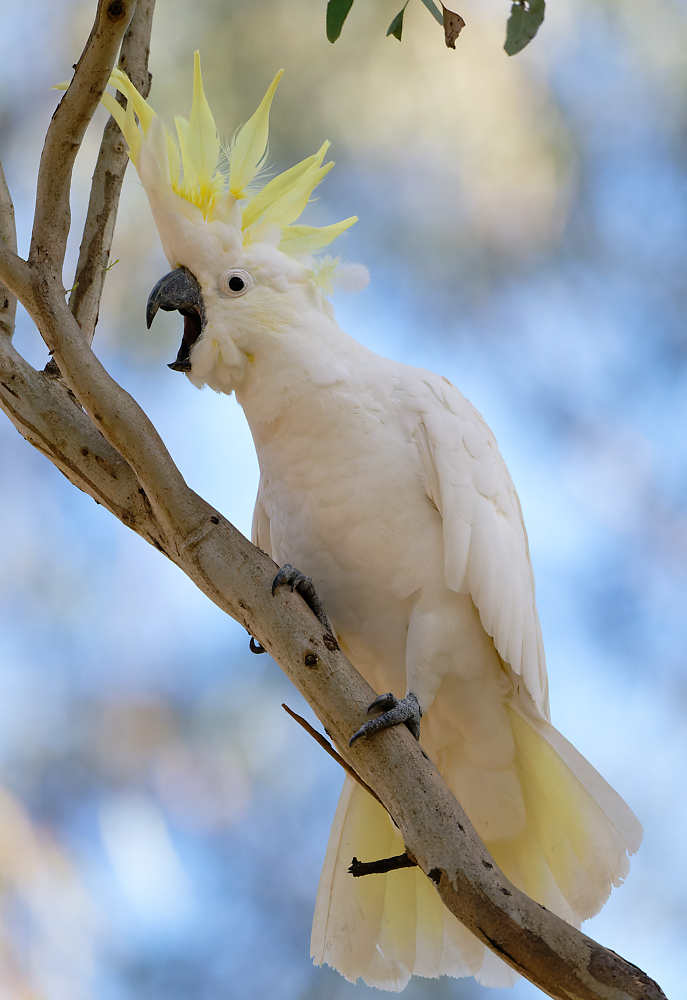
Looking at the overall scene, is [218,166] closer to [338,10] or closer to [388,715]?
[338,10]

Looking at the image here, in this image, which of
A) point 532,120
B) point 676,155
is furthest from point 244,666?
point 676,155

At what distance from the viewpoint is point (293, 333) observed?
1.93m

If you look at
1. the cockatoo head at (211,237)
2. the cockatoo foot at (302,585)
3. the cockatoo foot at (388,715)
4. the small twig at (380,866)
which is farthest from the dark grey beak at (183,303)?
the small twig at (380,866)

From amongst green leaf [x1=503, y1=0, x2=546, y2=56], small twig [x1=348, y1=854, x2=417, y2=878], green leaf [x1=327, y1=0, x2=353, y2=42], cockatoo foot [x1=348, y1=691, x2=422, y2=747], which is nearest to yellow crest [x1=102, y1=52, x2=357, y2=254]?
green leaf [x1=327, y1=0, x2=353, y2=42]

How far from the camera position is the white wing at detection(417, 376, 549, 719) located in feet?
6.20

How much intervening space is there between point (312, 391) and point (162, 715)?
269 cm

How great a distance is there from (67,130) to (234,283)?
0.44m

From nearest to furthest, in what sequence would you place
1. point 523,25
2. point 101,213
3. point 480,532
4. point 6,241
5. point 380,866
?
point 523,25 → point 380,866 → point 480,532 → point 6,241 → point 101,213

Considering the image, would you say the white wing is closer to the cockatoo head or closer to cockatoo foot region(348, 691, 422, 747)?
cockatoo foot region(348, 691, 422, 747)

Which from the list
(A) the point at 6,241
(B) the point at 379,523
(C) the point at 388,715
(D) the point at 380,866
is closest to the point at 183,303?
(A) the point at 6,241

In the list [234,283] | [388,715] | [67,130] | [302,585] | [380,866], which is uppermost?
[234,283]

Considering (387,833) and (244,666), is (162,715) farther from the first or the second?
(387,833)

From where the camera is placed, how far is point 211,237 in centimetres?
191

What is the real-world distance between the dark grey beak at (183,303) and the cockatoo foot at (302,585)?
20.5 inches
